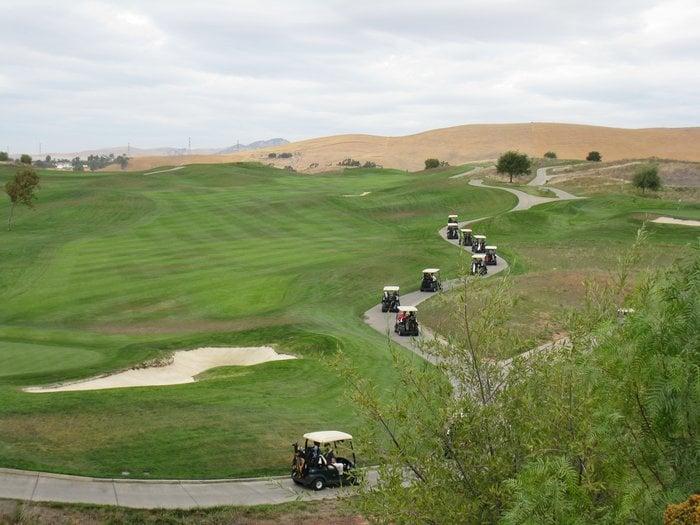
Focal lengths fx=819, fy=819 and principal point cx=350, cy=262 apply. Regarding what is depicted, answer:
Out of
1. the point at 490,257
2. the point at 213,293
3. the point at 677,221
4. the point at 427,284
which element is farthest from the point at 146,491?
the point at 677,221

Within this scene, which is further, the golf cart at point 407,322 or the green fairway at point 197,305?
the golf cart at point 407,322

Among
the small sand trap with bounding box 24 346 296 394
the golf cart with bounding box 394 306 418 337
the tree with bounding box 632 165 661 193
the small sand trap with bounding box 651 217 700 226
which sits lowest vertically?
the small sand trap with bounding box 24 346 296 394

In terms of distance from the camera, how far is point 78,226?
81375mm

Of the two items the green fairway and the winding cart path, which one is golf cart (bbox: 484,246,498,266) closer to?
the green fairway

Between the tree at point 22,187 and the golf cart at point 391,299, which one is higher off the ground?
the tree at point 22,187

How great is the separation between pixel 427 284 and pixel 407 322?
11818 mm

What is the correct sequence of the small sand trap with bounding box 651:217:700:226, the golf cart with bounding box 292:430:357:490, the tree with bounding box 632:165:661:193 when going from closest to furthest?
the golf cart with bounding box 292:430:357:490
the small sand trap with bounding box 651:217:700:226
the tree with bounding box 632:165:661:193

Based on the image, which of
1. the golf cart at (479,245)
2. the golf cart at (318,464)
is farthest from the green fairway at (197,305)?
the golf cart at (479,245)

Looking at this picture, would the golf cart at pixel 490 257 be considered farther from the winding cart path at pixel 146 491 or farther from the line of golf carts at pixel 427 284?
the winding cart path at pixel 146 491

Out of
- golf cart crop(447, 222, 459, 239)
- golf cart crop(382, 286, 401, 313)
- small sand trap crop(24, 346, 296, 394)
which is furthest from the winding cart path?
golf cart crop(447, 222, 459, 239)

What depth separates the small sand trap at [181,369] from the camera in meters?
30.5

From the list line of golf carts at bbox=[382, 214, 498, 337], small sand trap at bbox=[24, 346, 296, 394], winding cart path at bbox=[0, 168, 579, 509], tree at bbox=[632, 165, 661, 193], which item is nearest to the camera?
winding cart path at bbox=[0, 168, 579, 509]

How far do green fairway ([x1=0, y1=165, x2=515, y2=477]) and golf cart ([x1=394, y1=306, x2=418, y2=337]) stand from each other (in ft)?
4.87

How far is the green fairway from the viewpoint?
23594 millimetres
